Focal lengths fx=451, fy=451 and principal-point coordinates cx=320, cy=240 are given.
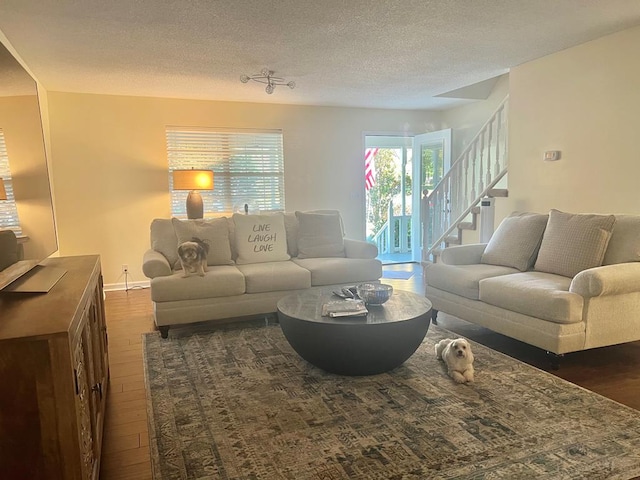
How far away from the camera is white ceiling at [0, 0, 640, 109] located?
289 cm

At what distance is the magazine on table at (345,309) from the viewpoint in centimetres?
261

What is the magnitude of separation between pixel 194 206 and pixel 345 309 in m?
3.17

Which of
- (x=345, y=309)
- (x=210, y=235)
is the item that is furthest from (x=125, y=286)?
(x=345, y=309)

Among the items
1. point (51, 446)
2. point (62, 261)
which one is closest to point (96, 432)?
point (51, 446)

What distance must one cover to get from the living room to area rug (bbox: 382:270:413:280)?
726 mm

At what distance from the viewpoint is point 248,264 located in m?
4.24

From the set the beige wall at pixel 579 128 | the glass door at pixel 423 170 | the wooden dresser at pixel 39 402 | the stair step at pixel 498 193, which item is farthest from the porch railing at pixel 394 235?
the wooden dresser at pixel 39 402

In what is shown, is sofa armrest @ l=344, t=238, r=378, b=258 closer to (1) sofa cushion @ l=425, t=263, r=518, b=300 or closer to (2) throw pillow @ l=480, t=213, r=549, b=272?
(1) sofa cushion @ l=425, t=263, r=518, b=300

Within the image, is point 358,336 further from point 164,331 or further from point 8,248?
point 164,331

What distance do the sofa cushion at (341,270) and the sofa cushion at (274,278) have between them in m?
0.11

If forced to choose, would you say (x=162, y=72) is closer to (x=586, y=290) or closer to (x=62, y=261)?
(x=62, y=261)

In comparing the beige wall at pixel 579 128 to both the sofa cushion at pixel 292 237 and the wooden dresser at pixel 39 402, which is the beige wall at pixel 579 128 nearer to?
the sofa cushion at pixel 292 237

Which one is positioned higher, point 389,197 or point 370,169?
point 370,169

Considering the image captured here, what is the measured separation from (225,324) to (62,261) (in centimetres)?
154
